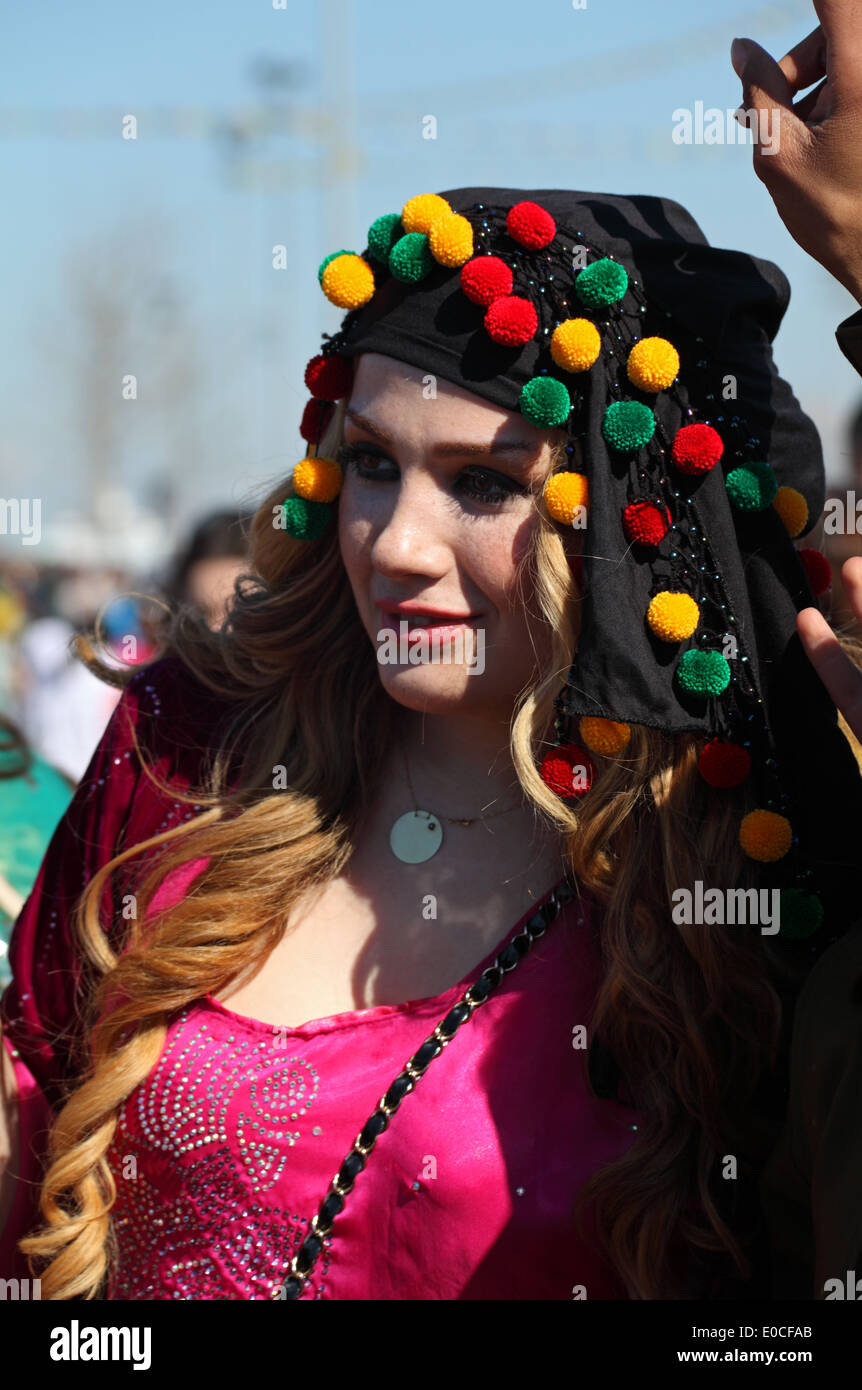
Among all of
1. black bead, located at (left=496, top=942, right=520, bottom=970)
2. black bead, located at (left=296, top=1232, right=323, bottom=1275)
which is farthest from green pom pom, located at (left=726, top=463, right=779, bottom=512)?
black bead, located at (left=296, top=1232, right=323, bottom=1275)

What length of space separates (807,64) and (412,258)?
0.65 meters

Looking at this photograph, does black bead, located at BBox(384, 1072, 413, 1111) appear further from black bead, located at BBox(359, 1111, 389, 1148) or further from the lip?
the lip

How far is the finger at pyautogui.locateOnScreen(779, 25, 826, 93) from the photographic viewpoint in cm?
179

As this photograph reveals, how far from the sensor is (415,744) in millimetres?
2455

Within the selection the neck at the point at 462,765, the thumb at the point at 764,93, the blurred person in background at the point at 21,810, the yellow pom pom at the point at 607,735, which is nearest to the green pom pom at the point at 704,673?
the yellow pom pom at the point at 607,735

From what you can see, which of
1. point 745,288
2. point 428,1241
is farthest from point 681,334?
point 428,1241

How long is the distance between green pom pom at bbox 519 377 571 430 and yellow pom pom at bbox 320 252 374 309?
386 mm

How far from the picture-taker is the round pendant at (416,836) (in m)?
2.29

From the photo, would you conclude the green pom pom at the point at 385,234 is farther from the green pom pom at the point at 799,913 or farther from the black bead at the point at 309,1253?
the black bead at the point at 309,1253

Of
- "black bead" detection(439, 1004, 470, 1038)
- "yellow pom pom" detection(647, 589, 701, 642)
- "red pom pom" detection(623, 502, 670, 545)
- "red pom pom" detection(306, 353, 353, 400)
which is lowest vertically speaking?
"black bead" detection(439, 1004, 470, 1038)

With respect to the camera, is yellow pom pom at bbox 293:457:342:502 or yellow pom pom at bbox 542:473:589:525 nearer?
yellow pom pom at bbox 542:473:589:525

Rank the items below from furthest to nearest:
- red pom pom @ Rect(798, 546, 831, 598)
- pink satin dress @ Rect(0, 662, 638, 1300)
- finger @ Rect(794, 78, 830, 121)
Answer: red pom pom @ Rect(798, 546, 831, 598) < pink satin dress @ Rect(0, 662, 638, 1300) < finger @ Rect(794, 78, 830, 121)

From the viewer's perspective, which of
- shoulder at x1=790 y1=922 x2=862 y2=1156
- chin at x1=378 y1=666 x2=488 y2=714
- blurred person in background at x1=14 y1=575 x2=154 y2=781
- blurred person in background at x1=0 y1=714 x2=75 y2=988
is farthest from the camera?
blurred person in background at x1=14 y1=575 x2=154 y2=781
